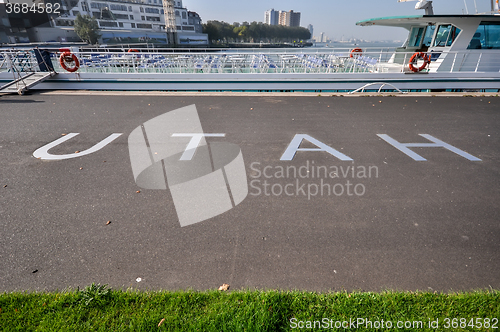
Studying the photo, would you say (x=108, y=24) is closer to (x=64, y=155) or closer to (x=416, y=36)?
(x=416, y=36)

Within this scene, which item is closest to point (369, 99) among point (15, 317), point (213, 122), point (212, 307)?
point (213, 122)

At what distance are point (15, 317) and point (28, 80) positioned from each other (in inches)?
554

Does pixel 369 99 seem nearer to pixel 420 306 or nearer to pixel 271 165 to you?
pixel 271 165

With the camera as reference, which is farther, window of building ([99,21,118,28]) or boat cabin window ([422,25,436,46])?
window of building ([99,21,118,28])

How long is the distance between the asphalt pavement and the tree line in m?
124

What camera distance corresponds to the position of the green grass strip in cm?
221

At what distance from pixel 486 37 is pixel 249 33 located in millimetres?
148622

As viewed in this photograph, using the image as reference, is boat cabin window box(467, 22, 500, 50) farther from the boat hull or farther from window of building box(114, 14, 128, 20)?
window of building box(114, 14, 128, 20)

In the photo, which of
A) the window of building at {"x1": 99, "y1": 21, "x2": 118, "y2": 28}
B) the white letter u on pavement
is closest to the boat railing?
→ the white letter u on pavement

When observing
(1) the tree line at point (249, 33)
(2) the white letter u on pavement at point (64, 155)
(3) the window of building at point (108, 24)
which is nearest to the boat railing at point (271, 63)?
(2) the white letter u on pavement at point (64, 155)

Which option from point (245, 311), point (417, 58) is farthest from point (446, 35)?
point (245, 311)

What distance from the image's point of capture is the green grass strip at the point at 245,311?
86.8 inches

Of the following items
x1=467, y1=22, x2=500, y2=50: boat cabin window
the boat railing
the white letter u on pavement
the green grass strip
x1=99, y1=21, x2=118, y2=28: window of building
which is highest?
x1=99, y1=21, x2=118, y2=28: window of building

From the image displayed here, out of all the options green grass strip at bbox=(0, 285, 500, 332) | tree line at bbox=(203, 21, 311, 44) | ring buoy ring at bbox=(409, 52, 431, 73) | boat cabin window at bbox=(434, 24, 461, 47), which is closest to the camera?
green grass strip at bbox=(0, 285, 500, 332)
